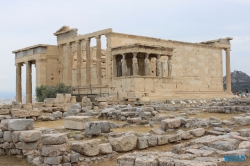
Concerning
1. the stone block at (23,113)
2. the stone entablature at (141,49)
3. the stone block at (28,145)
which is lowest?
the stone block at (28,145)

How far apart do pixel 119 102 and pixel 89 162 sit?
15.6 meters

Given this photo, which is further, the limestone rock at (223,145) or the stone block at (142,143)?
the stone block at (142,143)

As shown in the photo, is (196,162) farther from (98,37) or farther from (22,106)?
(98,37)

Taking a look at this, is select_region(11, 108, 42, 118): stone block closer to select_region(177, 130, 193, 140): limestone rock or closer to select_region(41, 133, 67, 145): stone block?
select_region(41, 133, 67, 145): stone block

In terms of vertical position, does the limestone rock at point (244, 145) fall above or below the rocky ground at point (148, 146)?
above

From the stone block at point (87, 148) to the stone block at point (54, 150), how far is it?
329 mm

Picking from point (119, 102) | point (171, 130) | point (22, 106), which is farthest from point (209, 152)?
point (119, 102)

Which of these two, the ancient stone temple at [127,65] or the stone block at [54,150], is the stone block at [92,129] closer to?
the stone block at [54,150]

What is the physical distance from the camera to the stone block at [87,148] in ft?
24.4

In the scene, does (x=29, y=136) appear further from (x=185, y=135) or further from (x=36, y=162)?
(x=185, y=135)

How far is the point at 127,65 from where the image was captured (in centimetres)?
2867

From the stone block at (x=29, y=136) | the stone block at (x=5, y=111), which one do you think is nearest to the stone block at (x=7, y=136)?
the stone block at (x=29, y=136)

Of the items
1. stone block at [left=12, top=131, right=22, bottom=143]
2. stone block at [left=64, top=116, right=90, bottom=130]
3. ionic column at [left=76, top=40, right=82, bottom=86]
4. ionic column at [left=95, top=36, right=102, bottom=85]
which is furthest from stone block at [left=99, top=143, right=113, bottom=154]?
ionic column at [left=76, top=40, right=82, bottom=86]

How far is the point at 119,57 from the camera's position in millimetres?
28172
